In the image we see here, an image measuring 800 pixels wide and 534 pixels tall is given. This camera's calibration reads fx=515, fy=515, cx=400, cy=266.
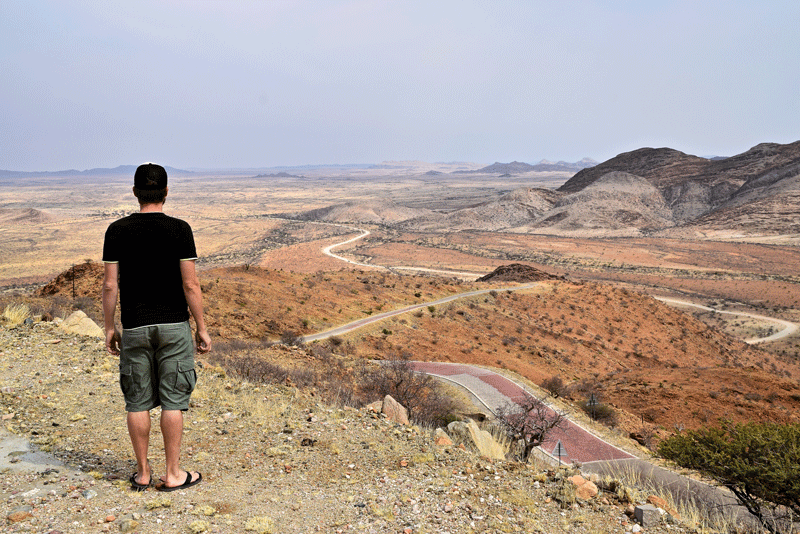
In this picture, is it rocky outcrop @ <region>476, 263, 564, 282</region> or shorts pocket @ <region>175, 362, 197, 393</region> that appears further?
rocky outcrop @ <region>476, 263, 564, 282</region>

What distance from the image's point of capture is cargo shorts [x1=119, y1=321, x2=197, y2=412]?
4.32 m

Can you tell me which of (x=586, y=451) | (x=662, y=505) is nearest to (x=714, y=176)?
(x=586, y=451)

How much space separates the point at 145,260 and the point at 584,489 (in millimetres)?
4788

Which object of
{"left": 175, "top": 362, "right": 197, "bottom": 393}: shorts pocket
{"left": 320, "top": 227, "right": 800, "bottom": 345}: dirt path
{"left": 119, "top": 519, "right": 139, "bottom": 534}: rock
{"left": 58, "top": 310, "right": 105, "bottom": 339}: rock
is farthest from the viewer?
{"left": 320, "top": 227, "right": 800, "bottom": 345}: dirt path

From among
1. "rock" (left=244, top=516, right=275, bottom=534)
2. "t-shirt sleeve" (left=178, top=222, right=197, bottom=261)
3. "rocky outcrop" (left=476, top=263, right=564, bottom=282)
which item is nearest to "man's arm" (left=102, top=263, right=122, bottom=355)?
"t-shirt sleeve" (left=178, top=222, right=197, bottom=261)

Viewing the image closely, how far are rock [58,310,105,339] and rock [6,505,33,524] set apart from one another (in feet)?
22.8

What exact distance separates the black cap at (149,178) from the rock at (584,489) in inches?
197

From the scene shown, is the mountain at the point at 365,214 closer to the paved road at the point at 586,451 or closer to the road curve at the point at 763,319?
the road curve at the point at 763,319

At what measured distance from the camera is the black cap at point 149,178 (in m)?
4.39

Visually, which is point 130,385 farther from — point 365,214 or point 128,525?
point 365,214

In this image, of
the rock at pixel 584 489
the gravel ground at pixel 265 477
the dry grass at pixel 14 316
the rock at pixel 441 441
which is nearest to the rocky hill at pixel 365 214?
the dry grass at pixel 14 316

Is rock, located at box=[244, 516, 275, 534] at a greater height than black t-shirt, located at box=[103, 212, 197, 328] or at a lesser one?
lesser

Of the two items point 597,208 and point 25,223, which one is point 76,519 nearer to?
point 597,208

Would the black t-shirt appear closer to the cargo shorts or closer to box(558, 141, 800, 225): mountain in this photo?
the cargo shorts
